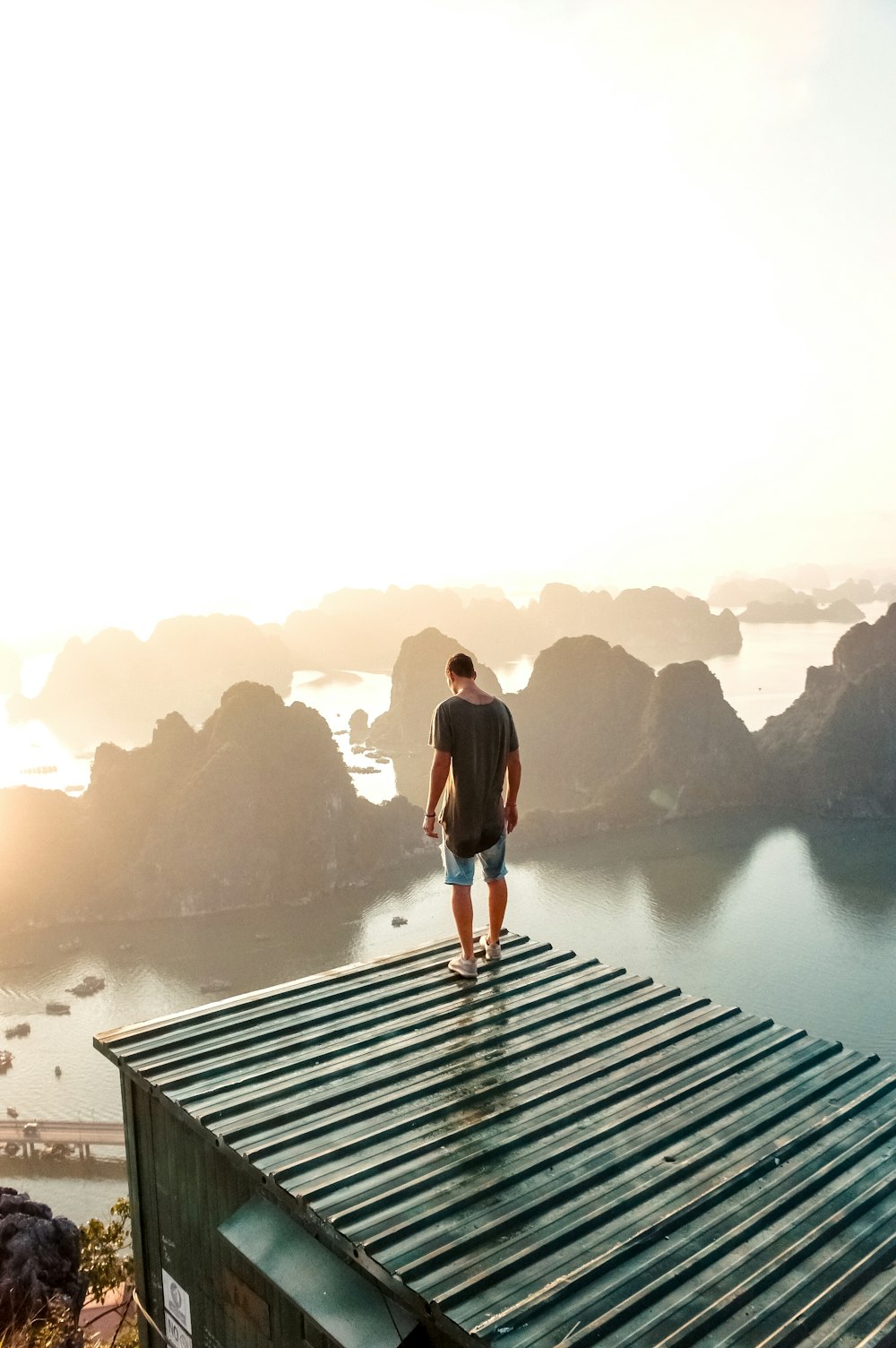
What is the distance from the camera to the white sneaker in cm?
544

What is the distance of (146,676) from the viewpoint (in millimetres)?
121750

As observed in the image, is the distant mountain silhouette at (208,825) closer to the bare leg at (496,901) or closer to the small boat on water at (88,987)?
the small boat on water at (88,987)

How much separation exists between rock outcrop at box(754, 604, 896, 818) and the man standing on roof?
53.6m

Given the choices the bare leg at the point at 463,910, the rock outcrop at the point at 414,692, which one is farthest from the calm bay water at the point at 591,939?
the rock outcrop at the point at 414,692

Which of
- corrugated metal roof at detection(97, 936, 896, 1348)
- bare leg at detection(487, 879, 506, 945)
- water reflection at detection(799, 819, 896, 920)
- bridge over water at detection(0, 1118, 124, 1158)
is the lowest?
water reflection at detection(799, 819, 896, 920)

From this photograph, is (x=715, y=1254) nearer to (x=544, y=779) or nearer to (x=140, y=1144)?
(x=140, y=1144)

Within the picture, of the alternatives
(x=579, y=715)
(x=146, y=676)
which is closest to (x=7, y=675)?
(x=146, y=676)

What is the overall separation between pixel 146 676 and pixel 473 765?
4846 inches

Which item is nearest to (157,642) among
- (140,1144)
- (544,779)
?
(544,779)

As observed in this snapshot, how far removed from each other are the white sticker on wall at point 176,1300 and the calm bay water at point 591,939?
17236mm

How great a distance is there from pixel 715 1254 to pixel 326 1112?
169 centimetres

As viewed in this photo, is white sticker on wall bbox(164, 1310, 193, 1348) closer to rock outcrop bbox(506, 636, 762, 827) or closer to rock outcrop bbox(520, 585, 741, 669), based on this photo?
rock outcrop bbox(506, 636, 762, 827)

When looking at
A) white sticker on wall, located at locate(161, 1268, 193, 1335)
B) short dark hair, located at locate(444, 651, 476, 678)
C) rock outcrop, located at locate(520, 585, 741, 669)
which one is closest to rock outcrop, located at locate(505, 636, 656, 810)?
white sticker on wall, located at locate(161, 1268, 193, 1335)

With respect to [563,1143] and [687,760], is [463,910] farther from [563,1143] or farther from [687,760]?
[687,760]
